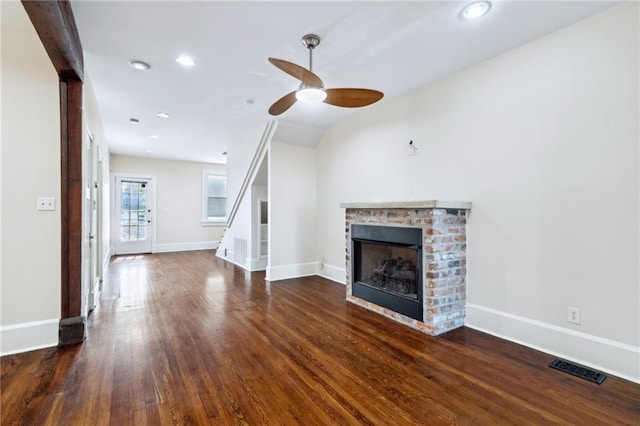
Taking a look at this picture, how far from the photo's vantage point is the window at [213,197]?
904 cm

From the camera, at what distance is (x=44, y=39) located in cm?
205

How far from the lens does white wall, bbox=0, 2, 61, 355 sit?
2.49 meters

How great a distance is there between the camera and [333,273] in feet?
16.4

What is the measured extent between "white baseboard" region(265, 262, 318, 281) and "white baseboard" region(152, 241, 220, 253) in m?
4.68

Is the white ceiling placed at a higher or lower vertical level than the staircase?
higher

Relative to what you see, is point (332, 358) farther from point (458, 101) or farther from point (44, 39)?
point (44, 39)

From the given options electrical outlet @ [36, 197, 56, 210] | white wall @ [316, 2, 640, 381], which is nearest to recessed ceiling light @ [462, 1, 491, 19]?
white wall @ [316, 2, 640, 381]

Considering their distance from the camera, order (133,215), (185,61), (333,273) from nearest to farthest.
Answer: (185,61), (333,273), (133,215)

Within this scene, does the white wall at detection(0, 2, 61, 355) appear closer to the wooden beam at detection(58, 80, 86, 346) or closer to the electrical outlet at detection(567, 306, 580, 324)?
the wooden beam at detection(58, 80, 86, 346)

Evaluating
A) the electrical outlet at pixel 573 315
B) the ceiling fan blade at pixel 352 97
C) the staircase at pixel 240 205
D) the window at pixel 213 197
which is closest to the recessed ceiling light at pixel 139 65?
the ceiling fan blade at pixel 352 97

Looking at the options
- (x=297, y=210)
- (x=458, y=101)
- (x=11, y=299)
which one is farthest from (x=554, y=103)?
(x=11, y=299)

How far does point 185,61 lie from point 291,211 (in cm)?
280

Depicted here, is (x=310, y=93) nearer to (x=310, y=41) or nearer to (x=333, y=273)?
(x=310, y=41)

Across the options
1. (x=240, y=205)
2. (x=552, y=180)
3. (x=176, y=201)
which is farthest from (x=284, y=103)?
(x=176, y=201)
